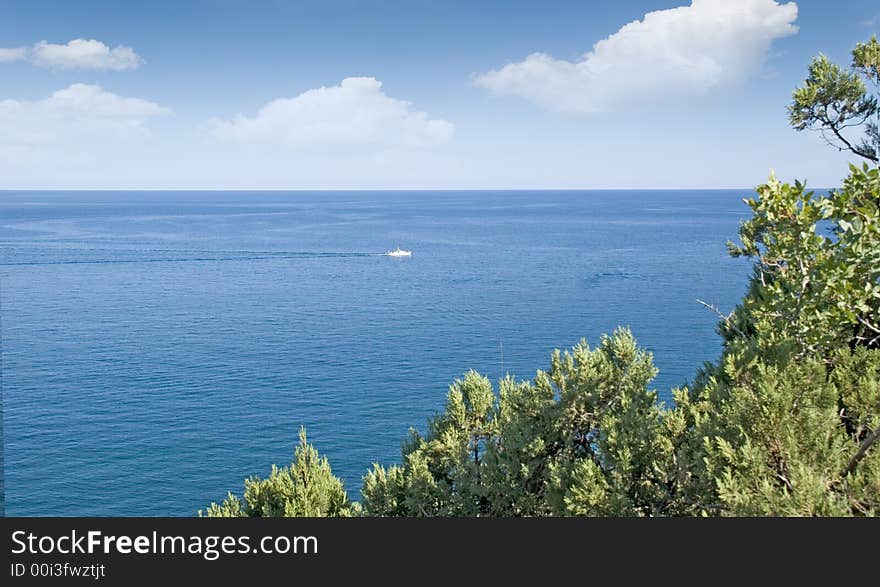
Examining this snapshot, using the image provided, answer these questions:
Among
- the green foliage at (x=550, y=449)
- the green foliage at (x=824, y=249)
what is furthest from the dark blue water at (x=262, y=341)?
the green foliage at (x=824, y=249)

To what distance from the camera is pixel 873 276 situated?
29.9ft

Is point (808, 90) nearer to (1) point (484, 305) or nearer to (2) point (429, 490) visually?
(2) point (429, 490)

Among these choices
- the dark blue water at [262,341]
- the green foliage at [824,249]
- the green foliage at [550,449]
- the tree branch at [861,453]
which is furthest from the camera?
the dark blue water at [262,341]

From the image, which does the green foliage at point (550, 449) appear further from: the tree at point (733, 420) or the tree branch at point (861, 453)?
the tree branch at point (861, 453)

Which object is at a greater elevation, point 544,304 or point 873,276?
point 873,276

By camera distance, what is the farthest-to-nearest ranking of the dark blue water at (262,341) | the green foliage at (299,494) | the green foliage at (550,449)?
the dark blue water at (262,341) < the green foliage at (299,494) < the green foliage at (550,449)

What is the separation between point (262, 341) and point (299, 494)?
155 feet

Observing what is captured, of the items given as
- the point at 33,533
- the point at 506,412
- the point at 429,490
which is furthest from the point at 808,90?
the point at 33,533

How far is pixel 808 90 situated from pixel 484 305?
61.0 metres

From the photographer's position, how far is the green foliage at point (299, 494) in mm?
19125

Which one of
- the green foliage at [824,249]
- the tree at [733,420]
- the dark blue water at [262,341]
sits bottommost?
the dark blue water at [262,341]

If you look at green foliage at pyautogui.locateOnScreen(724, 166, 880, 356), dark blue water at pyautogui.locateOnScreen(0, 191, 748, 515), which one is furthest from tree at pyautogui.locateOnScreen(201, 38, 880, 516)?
dark blue water at pyautogui.locateOnScreen(0, 191, 748, 515)

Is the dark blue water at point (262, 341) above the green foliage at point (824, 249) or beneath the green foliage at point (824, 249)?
beneath

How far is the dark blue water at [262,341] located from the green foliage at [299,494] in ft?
67.0
